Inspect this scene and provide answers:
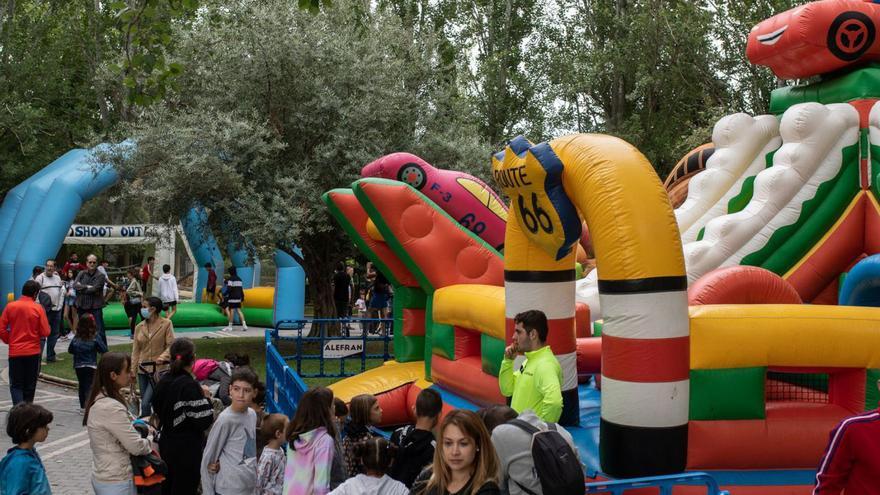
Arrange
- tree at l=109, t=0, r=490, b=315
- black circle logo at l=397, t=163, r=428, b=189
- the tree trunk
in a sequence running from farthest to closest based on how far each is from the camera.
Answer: the tree trunk < tree at l=109, t=0, r=490, b=315 < black circle logo at l=397, t=163, r=428, b=189

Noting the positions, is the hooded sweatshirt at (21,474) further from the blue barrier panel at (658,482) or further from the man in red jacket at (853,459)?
the man in red jacket at (853,459)

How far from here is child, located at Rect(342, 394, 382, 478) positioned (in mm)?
4969

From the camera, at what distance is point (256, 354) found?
16109 mm

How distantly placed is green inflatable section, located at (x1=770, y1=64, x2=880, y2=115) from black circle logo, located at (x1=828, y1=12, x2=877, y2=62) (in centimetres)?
21

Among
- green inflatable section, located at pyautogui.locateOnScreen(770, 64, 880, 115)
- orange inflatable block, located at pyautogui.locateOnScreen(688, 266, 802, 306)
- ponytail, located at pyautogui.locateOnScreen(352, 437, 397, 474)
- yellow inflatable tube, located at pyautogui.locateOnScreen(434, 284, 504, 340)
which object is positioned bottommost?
ponytail, located at pyautogui.locateOnScreen(352, 437, 397, 474)

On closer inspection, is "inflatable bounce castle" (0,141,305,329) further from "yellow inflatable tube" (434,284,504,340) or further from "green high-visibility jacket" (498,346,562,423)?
"green high-visibility jacket" (498,346,562,423)

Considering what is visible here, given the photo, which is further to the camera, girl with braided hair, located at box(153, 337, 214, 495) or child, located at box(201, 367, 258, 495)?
girl with braided hair, located at box(153, 337, 214, 495)

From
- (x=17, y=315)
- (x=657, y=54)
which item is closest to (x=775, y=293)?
(x=17, y=315)

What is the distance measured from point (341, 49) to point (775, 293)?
10767 mm

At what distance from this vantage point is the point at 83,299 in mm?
12961

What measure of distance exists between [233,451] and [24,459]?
42.1 inches

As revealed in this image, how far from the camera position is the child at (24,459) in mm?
4504

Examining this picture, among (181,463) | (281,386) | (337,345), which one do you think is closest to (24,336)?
(281,386)

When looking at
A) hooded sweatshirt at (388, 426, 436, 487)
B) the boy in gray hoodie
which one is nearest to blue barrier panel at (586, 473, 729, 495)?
the boy in gray hoodie
